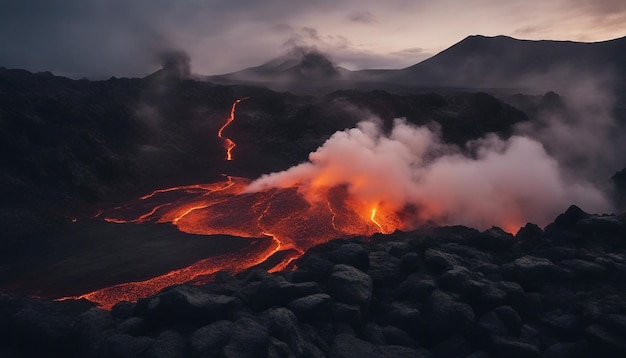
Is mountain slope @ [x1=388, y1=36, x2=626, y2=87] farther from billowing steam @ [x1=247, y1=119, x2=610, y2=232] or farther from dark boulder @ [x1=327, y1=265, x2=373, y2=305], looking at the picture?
dark boulder @ [x1=327, y1=265, x2=373, y2=305]

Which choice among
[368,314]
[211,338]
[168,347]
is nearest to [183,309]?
[168,347]

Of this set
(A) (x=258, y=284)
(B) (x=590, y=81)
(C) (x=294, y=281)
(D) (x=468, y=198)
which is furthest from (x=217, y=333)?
(B) (x=590, y=81)

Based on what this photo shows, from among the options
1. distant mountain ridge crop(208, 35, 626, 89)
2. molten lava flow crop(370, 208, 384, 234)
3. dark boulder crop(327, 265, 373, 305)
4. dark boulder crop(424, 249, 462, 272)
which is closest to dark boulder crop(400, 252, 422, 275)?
dark boulder crop(424, 249, 462, 272)

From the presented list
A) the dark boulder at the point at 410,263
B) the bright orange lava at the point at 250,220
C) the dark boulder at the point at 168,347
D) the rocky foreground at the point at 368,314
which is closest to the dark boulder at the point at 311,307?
the rocky foreground at the point at 368,314

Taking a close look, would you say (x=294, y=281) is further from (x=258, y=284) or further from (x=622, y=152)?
(x=622, y=152)

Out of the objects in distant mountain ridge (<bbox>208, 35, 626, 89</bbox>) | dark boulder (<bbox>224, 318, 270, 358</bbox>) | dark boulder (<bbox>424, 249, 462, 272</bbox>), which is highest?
distant mountain ridge (<bbox>208, 35, 626, 89</bbox>)

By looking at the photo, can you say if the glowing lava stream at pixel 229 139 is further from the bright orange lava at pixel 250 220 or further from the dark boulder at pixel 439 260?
the dark boulder at pixel 439 260
